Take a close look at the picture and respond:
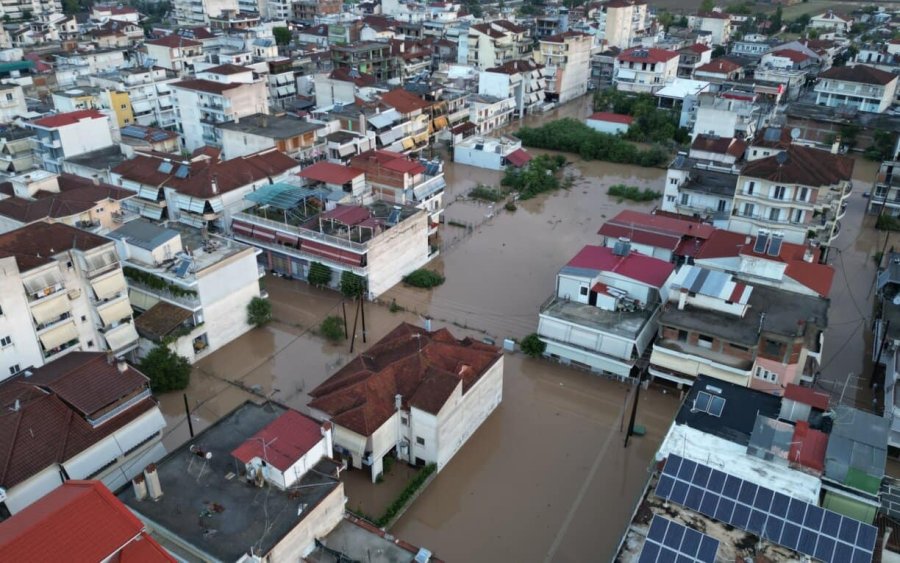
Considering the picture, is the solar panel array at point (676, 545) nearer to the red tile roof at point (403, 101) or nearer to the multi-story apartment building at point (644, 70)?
the red tile roof at point (403, 101)

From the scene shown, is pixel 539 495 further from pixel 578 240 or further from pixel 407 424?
pixel 578 240

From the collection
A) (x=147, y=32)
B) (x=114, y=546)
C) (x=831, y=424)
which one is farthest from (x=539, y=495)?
(x=147, y=32)

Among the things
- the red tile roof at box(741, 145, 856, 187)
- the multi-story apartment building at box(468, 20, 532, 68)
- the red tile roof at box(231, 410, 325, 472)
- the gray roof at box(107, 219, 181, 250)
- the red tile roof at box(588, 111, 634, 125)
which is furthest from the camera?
the multi-story apartment building at box(468, 20, 532, 68)

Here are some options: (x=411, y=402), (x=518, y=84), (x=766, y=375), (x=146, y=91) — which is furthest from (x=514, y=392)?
(x=518, y=84)

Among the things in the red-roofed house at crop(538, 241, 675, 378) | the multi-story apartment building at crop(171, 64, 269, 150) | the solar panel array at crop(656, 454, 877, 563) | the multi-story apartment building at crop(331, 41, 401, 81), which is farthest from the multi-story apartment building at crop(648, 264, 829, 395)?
→ the multi-story apartment building at crop(331, 41, 401, 81)

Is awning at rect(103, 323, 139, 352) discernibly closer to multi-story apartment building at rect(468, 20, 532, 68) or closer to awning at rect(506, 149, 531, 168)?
awning at rect(506, 149, 531, 168)

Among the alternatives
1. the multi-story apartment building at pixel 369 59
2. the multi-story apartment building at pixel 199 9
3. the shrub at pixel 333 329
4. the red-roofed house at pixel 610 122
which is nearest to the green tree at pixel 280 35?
the multi-story apartment building at pixel 199 9
